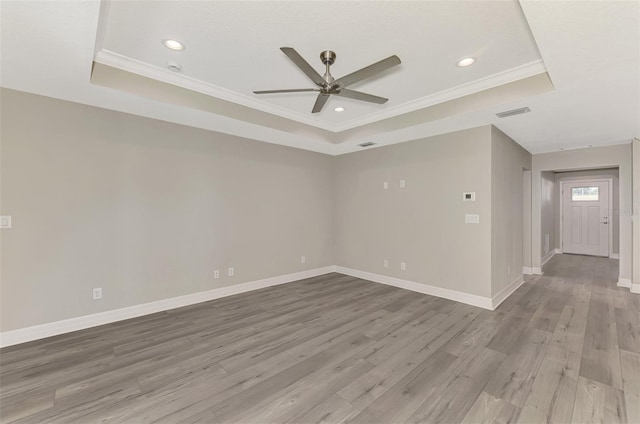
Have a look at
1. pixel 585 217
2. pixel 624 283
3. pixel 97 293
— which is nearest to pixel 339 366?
pixel 97 293

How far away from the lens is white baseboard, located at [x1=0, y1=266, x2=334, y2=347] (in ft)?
9.27

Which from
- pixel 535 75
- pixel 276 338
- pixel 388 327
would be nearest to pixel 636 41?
pixel 535 75

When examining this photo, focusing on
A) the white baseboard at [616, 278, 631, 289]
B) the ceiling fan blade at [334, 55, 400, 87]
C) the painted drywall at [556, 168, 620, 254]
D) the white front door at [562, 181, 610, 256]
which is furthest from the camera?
the white front door at [562, 181, 610, 256]

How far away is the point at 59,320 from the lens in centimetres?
303

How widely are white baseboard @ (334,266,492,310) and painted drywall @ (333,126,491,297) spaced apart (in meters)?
0.07

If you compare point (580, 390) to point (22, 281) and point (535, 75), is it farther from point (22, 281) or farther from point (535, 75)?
point (22, 281)

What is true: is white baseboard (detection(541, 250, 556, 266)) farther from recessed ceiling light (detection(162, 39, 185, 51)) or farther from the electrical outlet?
the electrical outlet

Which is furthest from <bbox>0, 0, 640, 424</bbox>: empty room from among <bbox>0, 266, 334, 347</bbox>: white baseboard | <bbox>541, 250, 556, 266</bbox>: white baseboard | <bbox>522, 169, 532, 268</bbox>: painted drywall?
<bbox>541, 250, 556, 266</bbox>: white baseboard

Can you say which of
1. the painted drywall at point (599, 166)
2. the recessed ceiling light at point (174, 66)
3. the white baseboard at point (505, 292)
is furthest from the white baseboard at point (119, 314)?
the painted drywall at point (599, 166)

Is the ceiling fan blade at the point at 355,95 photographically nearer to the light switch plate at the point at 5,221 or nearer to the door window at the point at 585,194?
the light switch plate at the point at 5,221

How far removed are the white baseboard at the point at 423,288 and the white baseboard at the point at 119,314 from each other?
1.64 m

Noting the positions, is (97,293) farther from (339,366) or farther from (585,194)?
(585,194)

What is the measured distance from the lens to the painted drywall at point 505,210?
3941 millimetres

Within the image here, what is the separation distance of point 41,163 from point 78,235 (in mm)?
867
